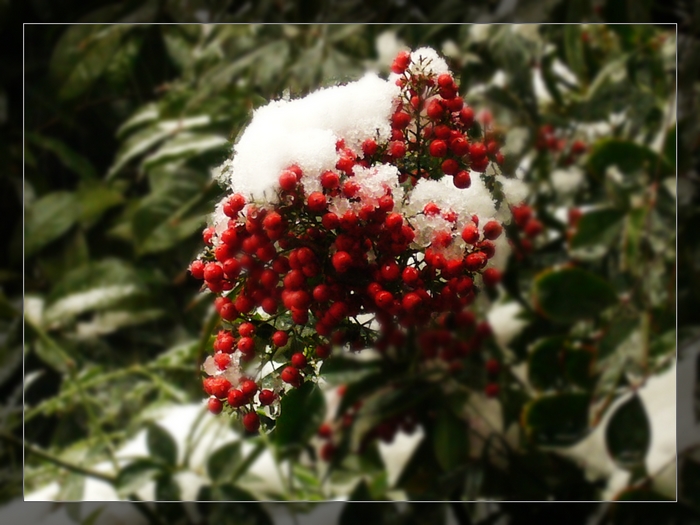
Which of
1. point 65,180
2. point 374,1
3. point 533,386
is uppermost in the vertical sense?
point 374,1

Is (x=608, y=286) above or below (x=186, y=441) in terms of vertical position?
above

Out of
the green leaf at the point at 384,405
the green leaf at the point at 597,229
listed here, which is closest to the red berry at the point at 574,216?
the green leaf at the point at 597,229

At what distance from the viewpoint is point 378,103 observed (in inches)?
19.5

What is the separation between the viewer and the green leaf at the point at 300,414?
0.58 meters

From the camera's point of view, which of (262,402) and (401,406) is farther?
(401,406)

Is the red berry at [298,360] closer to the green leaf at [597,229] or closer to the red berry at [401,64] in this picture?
the red berry at [401,64]

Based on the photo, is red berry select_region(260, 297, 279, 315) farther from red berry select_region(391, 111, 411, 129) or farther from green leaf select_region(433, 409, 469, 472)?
green leaf select_region(433, 409, 469, 472)

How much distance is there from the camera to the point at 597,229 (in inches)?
30.3

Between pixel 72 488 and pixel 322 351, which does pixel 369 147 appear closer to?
pixel 322 351

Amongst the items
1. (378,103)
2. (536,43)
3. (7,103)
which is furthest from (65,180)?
(536,43)

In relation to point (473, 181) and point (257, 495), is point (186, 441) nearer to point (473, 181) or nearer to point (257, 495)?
point (257, 495)

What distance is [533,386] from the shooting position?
76cm

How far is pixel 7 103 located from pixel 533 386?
0.69 meters

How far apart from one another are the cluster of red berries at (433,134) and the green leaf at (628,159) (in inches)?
12.2
